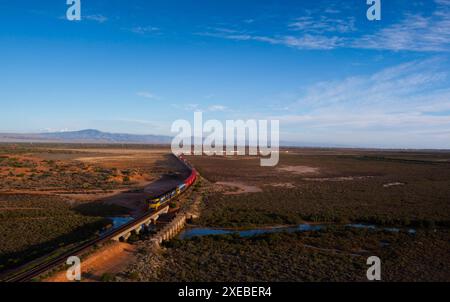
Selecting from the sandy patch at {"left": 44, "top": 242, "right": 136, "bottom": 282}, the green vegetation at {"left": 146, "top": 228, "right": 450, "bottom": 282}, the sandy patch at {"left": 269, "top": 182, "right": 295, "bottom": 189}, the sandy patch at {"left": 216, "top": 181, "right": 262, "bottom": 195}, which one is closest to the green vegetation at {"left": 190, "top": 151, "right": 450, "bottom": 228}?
the sandy patch at {"left": 269, "top": 182, "right": 295, "bottom": 189}

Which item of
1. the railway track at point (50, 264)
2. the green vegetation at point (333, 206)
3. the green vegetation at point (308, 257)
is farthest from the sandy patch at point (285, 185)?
the railway track at point (50, 264)

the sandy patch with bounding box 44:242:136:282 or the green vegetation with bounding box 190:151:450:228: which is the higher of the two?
the sandy patch with bounding box 44:242:136:282

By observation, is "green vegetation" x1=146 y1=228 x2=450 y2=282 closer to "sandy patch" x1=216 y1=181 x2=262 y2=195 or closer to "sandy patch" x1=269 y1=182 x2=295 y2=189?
"sandy patch" x1=216 y1=181 x2=262 y2=195

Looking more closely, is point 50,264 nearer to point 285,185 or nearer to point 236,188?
point 236,188

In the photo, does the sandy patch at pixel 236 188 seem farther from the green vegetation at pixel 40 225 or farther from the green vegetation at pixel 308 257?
the green vegetation at pixel 308 257
